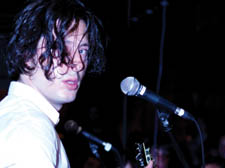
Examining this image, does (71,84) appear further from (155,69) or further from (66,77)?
(155,69)

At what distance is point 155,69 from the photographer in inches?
161

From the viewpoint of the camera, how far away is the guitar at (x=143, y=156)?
126 cm

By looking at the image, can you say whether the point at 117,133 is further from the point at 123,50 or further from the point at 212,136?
the point at 123,50

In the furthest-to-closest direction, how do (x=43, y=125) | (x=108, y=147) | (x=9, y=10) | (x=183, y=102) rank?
(x=183, y=102), (x=9, y=10), (x=108, y=147), (x=43, y=125)

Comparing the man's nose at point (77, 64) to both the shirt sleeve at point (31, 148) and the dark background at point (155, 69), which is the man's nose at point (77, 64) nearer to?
the shirt sleeve at point (31, 148)

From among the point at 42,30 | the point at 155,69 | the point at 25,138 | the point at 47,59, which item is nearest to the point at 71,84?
the point at 47,59

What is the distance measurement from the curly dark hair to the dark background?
1505 millimetres

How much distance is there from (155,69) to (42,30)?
3.13m

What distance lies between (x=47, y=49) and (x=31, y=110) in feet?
0.93

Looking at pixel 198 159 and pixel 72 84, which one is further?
pixel 198 159

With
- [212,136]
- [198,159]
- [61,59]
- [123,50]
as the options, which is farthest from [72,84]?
[198,159]

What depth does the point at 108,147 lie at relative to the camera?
73.3 inches

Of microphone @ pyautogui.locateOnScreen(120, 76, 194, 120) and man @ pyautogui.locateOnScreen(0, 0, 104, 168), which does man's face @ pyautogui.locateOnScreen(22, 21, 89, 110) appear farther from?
microphone @ pyautogui.locateOnScreen(120, 76, 194, 120)

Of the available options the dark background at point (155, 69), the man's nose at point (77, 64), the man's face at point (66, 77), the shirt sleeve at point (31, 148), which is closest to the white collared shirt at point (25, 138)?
the shirt sleeve at point (31, 148)
